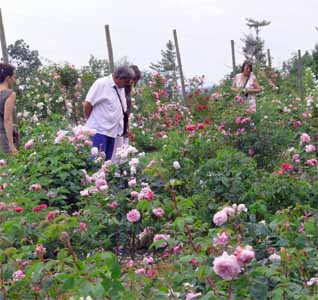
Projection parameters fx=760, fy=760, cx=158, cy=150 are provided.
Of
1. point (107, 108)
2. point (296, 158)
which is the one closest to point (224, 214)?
point (296, 158)

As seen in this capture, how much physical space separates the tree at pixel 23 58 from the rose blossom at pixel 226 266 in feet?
29.0

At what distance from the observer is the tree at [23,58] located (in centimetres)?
1055

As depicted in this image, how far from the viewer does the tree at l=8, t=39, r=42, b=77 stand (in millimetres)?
10547

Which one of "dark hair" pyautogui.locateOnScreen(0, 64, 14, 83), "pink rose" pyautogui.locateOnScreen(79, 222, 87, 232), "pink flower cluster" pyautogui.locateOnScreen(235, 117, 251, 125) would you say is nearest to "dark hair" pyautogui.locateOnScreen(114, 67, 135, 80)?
"dark hair" pyautogui.locateOnScreen(0, 64, 14, 83)

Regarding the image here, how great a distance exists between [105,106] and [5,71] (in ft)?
2.59

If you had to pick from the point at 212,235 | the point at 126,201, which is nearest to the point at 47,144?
the point at 126,201

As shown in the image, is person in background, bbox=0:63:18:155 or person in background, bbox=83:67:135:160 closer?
person in background, bbox=0:63:18:155

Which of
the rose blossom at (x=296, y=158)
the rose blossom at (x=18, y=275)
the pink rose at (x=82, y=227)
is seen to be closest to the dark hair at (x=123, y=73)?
the rose blossom at (x=296, y=158)

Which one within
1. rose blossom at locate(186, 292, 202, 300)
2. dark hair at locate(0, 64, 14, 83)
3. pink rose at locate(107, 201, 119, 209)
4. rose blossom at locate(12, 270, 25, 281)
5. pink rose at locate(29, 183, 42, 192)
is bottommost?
pink rose at locate(107, 201, 119, 209)

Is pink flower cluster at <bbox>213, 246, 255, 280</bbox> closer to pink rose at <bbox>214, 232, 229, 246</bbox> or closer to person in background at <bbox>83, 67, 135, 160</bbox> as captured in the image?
pink rose at <bbox>214, 232, 229, 246</bbox>

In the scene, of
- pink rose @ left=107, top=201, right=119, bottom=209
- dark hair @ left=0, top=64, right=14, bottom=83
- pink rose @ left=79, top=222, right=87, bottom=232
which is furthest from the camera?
dark hair @ left=0, top=64, right=14, bottom=83

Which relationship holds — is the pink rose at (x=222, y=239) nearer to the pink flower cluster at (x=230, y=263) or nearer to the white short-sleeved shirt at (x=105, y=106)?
the pink flower cluster at (x=230, y=263)

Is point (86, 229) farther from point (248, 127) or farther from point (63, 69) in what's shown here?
point (63, 69)

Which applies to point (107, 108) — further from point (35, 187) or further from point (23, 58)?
point (23, 58)
